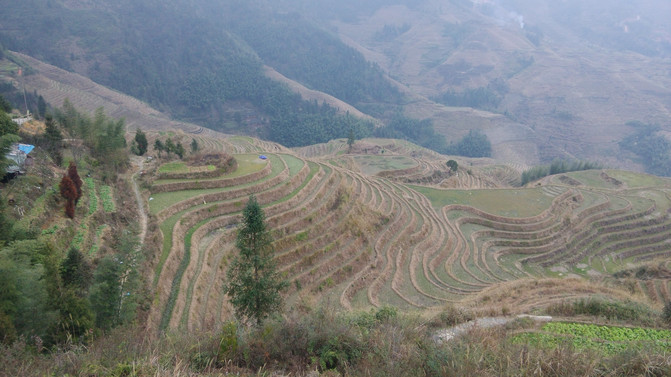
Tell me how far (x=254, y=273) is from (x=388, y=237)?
17662 millimetres

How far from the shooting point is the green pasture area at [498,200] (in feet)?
124

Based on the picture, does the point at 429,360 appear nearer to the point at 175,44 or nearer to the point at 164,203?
the point at 164,203

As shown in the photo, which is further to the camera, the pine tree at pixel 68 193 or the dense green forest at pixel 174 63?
the dense green forest at pixel 174 63

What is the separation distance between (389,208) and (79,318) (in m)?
26.5

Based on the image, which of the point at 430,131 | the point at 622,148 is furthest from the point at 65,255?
the point at 622,148

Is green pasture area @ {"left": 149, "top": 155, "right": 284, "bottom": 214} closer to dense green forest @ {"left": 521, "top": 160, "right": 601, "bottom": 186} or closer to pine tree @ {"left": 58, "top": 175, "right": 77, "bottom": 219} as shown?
pine tree @ {"left": 58, "top": 175, "right": 77, "bottom": 219}

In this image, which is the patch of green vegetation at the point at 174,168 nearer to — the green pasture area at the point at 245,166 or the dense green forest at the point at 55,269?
the green pasture area at the point at 245,166

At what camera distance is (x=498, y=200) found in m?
40.0

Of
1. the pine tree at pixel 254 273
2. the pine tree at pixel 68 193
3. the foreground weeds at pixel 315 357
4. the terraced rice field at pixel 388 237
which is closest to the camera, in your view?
the foreground weeds at pixel 315 357

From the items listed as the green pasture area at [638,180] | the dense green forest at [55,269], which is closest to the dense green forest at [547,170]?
the green pasture area at [638,180]

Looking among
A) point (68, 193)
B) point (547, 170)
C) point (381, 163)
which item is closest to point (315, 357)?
point (68, 193)

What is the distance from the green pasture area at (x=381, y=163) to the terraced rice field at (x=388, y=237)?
9.68 metres

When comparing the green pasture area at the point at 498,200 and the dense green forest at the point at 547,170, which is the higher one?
the dense green forest at the point at 547,170

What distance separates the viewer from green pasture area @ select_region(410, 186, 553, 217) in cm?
3775
